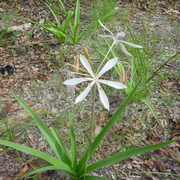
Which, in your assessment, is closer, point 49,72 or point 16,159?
point 16,159

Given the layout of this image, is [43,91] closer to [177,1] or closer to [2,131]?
[2,131]

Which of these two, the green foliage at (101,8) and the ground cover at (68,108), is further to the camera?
the green foliage at (101,8)

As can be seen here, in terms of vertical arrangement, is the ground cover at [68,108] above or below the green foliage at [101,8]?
below

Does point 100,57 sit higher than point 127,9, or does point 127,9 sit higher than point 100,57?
point 127,9

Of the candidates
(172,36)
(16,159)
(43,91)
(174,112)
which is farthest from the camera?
(172,36)

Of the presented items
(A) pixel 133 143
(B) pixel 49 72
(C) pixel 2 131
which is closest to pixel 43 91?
(B) pixel 49 72

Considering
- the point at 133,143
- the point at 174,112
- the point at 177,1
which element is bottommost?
the point at 133,143

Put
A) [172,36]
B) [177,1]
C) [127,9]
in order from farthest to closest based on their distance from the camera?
[177,1] → [127,9] → [172,36]

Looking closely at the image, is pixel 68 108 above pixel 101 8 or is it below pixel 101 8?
below
